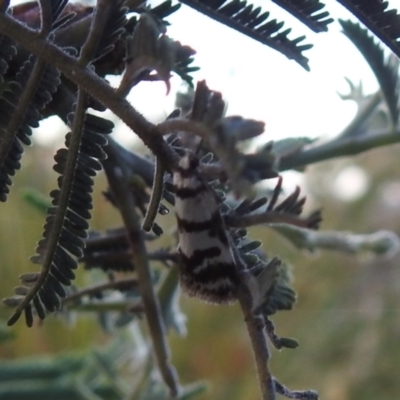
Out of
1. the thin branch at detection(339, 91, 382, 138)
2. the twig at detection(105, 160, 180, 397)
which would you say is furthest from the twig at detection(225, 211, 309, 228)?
the thin branch at detection(339, 91, 382, 138)

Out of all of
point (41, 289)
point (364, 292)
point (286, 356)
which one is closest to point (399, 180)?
point (364, 292)

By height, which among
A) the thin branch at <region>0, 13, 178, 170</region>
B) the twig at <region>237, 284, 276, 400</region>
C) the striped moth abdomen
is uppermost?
the thin branch at <region>0, 13, 178, 170</region>

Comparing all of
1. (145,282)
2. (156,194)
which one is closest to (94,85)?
(156,194)

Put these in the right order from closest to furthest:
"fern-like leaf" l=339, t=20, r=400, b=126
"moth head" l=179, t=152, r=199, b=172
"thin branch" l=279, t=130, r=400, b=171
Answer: "moth head" l=179, t=152, r=199, b=172 < "fern-like leaf" l=339, t=20, r=400, b=126 < "thin branch" l=279, t=130, r=400, b=171

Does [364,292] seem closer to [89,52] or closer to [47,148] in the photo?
[47,148]

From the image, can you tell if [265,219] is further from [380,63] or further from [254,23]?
[380,63]

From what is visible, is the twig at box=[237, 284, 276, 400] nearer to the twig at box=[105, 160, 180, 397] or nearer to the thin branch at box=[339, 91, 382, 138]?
the twig at box=[105, 160, 180, 397]

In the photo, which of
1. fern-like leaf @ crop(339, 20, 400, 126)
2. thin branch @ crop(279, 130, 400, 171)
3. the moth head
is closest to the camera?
the moth head
